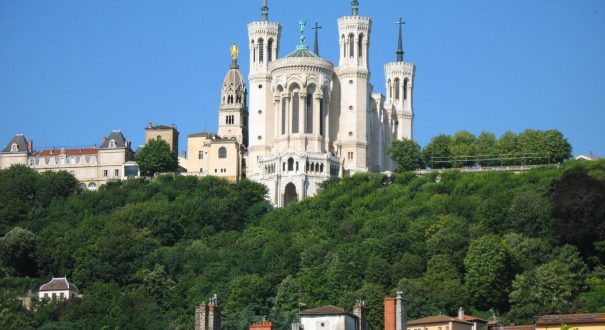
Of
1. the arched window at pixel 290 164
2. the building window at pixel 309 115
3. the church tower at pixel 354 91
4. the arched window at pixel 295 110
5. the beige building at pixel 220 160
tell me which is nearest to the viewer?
the arched window at pixel 290 164

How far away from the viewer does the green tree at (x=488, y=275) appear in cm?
9031

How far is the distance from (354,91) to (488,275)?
3890 centimetres

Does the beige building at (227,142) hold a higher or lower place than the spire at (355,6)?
lower

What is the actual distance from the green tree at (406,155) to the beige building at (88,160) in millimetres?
20174

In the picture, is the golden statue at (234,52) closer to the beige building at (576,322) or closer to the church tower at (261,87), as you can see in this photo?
the church tower at (261,87)

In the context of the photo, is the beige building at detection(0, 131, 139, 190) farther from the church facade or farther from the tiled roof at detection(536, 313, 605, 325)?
the tiled roof at detection(536, 313, 605, 325)

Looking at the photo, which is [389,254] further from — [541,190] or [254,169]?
[254,169]

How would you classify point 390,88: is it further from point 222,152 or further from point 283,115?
point 222,152

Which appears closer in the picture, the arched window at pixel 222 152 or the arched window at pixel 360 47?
the arched window at pixel 360 47

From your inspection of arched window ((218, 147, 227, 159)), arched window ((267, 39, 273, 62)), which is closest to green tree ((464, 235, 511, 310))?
arched window ((218, 147, 227, 159))

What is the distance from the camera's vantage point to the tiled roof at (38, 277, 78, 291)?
101 m

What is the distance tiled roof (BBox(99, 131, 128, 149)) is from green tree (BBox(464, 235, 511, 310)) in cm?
4697

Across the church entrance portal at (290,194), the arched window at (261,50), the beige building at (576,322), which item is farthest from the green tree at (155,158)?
the beige building at (576,322)

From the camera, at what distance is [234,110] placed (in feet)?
441
